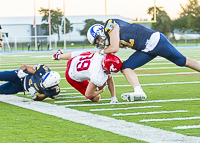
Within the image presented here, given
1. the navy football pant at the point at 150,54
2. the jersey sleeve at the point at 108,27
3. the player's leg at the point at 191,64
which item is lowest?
the player's leg at the point at 191,64

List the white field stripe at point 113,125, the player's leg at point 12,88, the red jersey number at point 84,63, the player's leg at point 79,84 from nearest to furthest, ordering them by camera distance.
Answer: the white field stripe at point 113,125 → the red jersey number at point 84,63 → the player's leg at point 79,84 → the player's leg at point 12,88

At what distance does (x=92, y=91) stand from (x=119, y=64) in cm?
56

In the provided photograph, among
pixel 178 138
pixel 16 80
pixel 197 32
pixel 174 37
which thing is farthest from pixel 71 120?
pixel 197 32

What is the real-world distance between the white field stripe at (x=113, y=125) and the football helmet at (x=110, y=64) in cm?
77

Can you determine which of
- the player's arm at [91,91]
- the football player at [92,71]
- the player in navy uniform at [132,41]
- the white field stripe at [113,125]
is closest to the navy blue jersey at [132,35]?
the player in navy uniform at [132,41]

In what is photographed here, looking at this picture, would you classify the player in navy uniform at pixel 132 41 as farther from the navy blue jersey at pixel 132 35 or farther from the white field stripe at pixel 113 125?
the white field stripe at pixel 113 125

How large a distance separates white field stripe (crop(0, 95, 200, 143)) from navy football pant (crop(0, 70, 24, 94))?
0.54 metres

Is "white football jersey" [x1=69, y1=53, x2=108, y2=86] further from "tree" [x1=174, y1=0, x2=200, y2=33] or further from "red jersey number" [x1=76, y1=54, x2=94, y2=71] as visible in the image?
"tree" [x1=174, y1=0, x2=200, y2=33]

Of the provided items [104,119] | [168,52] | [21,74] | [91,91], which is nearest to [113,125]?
[104,119]

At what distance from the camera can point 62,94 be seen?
7840mm

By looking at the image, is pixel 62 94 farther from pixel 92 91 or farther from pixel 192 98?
pixel 192 98

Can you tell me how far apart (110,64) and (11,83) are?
190 cm

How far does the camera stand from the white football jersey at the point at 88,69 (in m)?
6.43

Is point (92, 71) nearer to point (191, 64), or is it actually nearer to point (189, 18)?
point (191, 64)
